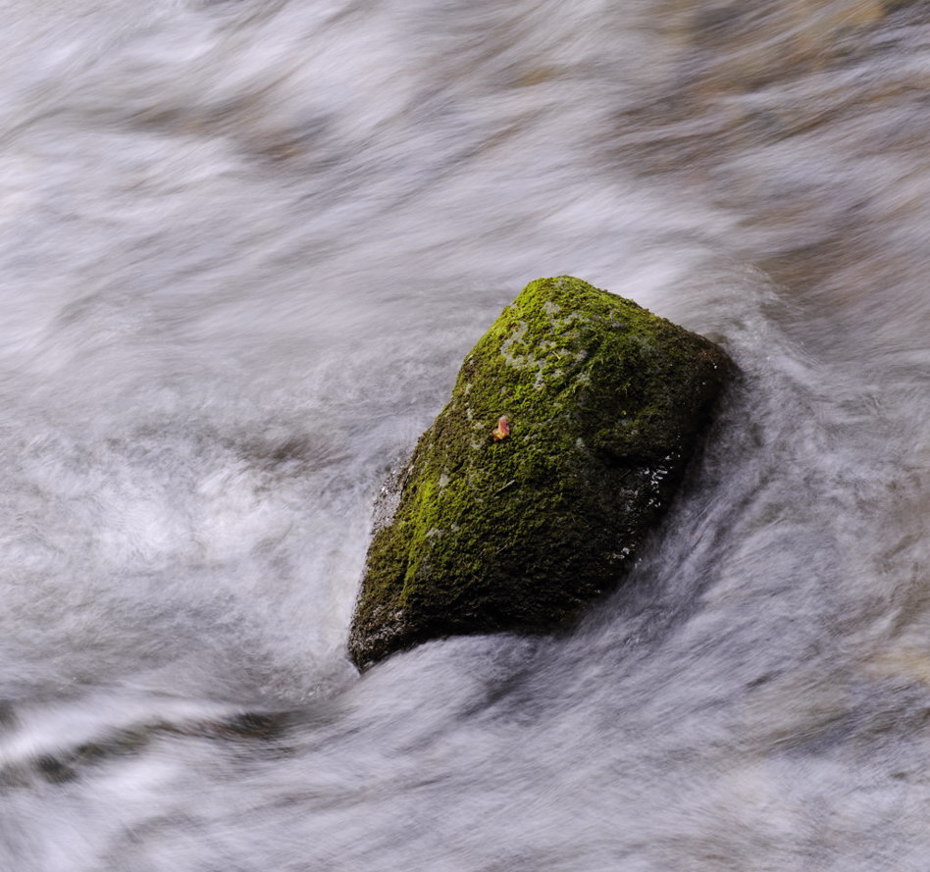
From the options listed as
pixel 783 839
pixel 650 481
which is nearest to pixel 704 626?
pixel 650 481

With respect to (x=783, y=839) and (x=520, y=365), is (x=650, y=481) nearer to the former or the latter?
(x=520, y=365)

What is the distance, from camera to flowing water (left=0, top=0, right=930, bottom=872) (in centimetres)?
331

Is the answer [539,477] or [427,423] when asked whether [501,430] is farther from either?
[427,423]

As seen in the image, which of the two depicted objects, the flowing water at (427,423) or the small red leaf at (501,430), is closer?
the flowing water at (427,423)

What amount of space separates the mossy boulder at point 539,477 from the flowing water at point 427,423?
0.37ft

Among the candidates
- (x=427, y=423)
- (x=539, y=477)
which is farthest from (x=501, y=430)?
(x=427, y=423)

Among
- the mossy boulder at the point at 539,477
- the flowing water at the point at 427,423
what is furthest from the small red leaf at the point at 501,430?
the flowing water at the point at 427,423

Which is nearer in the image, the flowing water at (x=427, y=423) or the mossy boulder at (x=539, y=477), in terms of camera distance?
the flowing water at (x=427, y=423)

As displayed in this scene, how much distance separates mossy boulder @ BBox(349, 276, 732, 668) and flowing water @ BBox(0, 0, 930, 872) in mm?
113

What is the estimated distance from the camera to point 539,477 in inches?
141

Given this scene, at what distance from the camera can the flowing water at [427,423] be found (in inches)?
130

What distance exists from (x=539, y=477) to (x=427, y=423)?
3.83 feet

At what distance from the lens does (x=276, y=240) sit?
6.46 meters

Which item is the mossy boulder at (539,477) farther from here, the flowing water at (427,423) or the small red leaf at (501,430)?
the flowing water at (427,423)
